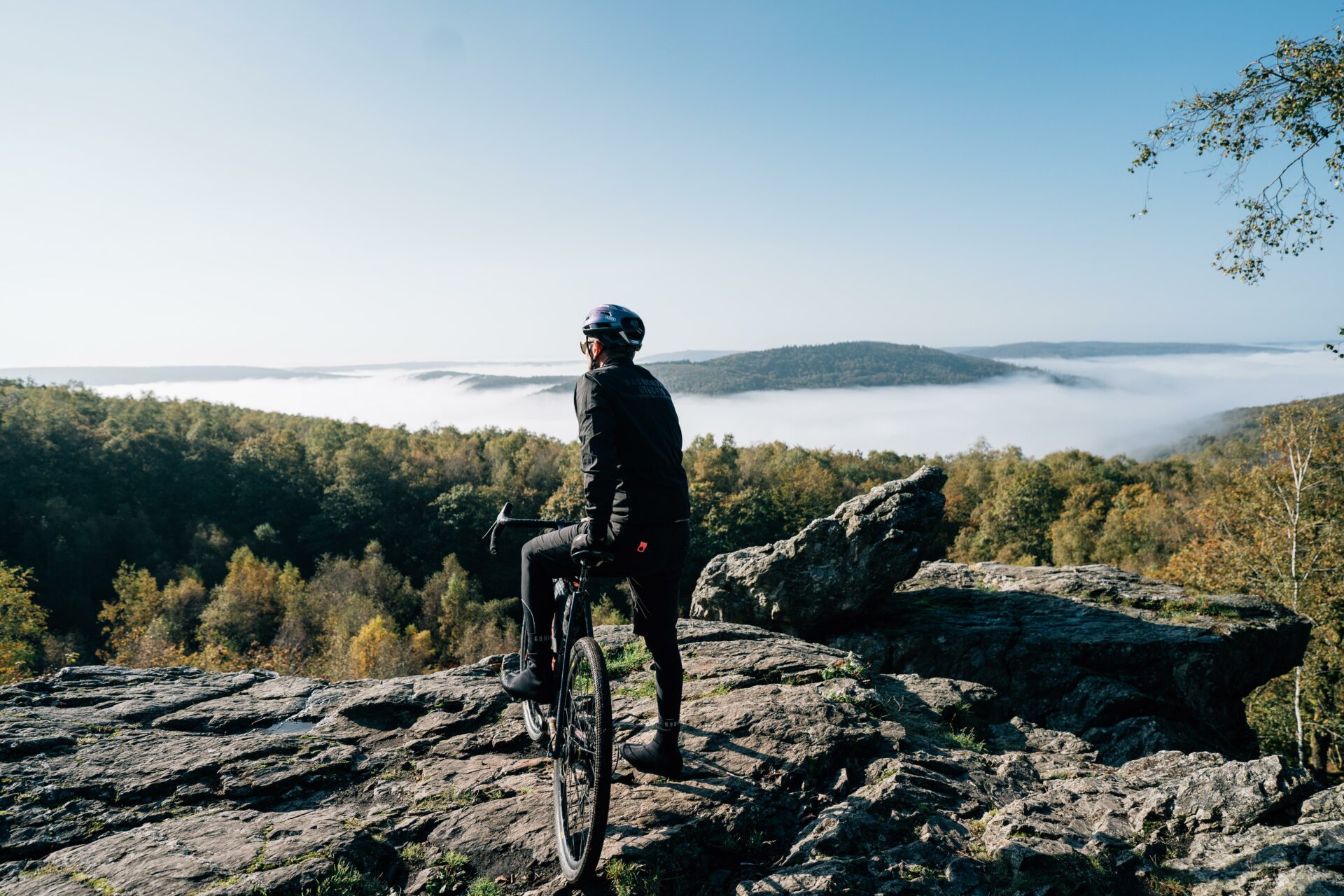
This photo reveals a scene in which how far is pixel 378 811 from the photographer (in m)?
5.09

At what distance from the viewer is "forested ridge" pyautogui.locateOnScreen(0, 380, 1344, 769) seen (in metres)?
51.2

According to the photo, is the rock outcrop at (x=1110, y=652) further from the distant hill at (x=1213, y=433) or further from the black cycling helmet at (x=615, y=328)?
the distant hill at (x=1213, y=433)

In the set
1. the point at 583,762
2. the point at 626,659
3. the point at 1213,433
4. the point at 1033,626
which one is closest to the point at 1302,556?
the point at 1033,626

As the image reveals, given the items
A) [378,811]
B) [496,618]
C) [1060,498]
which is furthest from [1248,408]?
[378,811]

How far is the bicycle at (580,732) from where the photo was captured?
382 centimetres

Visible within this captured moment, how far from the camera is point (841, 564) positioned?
13.1 meters

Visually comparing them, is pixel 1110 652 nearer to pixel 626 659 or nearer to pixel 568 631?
pixel 626 659

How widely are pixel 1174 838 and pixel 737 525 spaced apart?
168 ft

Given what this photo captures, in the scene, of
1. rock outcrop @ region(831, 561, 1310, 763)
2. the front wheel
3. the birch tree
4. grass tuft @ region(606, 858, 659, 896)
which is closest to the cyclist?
the front wheel

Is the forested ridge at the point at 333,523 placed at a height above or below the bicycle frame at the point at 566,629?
below

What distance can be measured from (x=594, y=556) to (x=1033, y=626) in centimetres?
1130

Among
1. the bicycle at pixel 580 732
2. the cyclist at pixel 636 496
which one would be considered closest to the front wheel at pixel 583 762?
the bicycle at pixel 580 732

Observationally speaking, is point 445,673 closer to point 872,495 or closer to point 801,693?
point 801,693

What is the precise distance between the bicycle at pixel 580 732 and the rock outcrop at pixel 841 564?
29.0 feet
